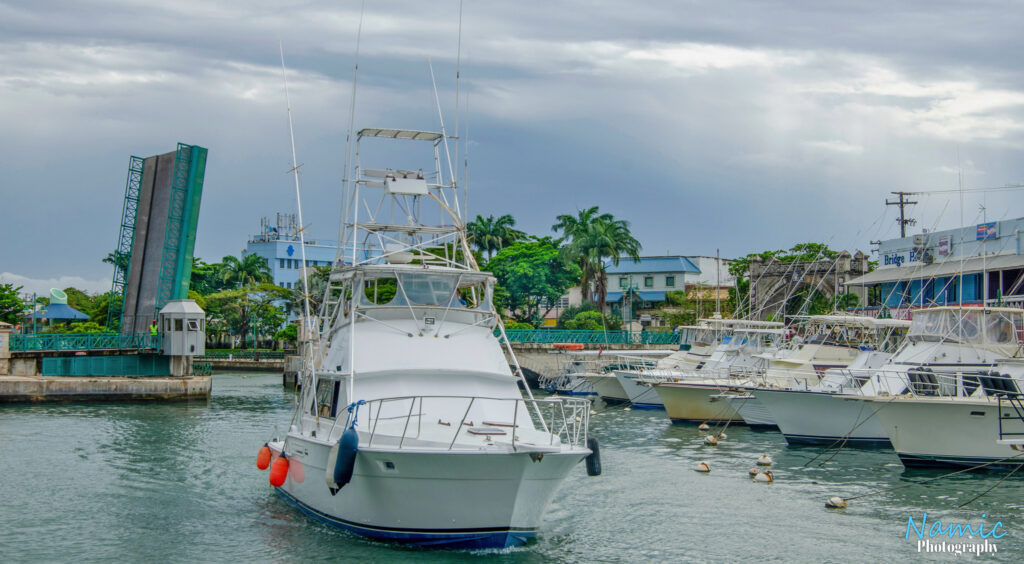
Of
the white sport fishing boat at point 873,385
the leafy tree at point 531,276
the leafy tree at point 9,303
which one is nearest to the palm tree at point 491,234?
the leafy tree at point 531,276

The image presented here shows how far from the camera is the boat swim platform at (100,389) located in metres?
42.5

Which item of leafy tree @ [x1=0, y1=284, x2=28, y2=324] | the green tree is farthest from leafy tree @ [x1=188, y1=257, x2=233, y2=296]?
leafy tree @ [x1=0, y1=284, x2=28, y2=324]

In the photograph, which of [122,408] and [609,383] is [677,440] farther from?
[122,408]

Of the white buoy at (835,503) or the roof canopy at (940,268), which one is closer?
the white buoy at (835,503)

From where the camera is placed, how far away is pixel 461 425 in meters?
14.6

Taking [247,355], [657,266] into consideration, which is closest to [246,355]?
[247,355]

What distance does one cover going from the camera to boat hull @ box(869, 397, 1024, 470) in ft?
77.9

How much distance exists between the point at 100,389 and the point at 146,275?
9.18m

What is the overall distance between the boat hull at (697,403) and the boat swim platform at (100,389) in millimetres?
23853

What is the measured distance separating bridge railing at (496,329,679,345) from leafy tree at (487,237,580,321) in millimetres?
11015

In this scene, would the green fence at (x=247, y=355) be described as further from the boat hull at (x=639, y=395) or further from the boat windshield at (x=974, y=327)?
the boat windshield at (x=974, y=327)

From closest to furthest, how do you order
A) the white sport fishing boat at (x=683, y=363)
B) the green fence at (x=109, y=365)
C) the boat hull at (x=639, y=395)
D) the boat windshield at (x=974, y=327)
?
the boat windshield at (x=974, y=327) < the white sport fishing boat at (x=683, y=363) < the boat hull at (x=639, y=395) < the green fence at (x=109, y=365)

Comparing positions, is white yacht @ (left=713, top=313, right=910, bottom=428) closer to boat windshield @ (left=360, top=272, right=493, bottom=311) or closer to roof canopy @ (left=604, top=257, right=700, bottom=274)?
boat windshield @ (left=360, top=272, right=493, bottom=311)

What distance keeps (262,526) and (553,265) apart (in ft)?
215
